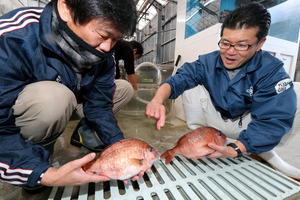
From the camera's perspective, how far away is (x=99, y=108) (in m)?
1.06

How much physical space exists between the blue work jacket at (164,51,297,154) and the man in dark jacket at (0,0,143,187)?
64cm

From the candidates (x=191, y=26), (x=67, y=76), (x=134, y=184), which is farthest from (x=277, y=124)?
(x=191, y=26)

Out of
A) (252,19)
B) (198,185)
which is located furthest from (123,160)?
(252,19)

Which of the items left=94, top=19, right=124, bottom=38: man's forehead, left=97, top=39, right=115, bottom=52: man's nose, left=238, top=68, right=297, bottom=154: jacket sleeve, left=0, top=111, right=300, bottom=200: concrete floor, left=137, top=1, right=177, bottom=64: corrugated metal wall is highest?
left=137, top=1, right=177, bottom=64: corrugated metal wall

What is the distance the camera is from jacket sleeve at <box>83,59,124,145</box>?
1007 mm

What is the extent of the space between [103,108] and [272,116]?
1.03m

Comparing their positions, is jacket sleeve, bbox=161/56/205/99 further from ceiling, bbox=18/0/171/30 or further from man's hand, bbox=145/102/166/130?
ceiling, bbox=18/0/171/30

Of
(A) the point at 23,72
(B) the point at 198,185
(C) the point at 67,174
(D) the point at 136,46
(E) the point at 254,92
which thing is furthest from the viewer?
(D) the point at 136,46

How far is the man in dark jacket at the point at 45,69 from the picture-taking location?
59 cm

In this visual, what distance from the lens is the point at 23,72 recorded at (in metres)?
0.69

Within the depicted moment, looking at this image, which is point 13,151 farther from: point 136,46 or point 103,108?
point 136,46

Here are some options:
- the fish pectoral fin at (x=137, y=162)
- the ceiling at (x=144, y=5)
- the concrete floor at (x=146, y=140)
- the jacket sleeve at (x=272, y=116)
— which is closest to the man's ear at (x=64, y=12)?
the fish pectoral fin at (x=137, y=162)

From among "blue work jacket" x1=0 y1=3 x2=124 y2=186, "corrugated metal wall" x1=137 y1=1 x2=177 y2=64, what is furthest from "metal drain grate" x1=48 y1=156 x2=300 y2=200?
"corrugated metal wall" x1=137 y1=1 x2=177 y2=64

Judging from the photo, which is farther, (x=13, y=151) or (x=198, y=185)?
(x=198, y=185)
